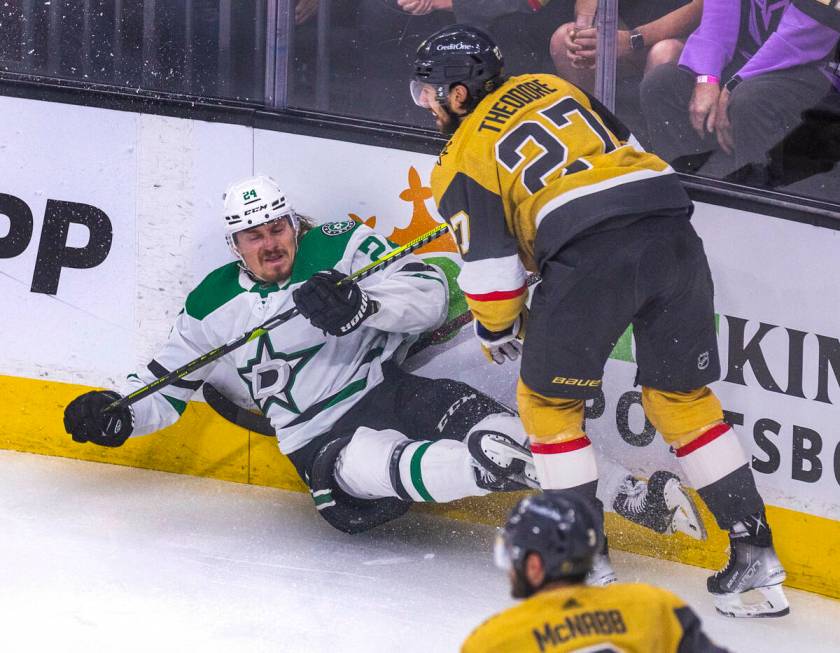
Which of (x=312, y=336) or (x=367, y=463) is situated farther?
(x=312, y=336)

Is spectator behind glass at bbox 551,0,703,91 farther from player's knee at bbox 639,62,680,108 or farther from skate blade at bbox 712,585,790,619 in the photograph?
skate blade at bbox 712,585,790,619

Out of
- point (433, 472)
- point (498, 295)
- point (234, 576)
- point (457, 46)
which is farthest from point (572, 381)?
point (234, 576)

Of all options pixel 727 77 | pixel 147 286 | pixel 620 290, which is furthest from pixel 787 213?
pixel 147 286

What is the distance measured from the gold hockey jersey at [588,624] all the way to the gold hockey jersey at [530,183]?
1.03 meters

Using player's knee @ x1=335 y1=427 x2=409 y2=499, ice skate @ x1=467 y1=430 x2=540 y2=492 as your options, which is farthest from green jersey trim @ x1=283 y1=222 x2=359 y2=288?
ice skate @ x1=467 y1=430 x2=540 y2=492

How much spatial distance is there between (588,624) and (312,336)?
1772mm

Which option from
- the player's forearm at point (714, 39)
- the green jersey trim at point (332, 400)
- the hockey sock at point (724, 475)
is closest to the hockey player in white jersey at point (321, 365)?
the green jersey trim at point (332, 400)

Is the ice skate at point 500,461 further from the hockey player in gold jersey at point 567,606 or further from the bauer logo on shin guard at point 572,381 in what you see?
the hockey player in gold jersey at point 567,606

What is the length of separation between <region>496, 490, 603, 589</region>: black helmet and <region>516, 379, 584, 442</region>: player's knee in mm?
1021

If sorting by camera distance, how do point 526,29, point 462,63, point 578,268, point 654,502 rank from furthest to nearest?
1. point 526,29
2. point 654,502
3. point 462,63
4. point 578,268

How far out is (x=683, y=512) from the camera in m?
2.81

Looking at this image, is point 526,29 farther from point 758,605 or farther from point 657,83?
point 758,605

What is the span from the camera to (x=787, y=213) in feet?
9.07

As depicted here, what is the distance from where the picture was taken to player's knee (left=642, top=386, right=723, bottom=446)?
101 inches
